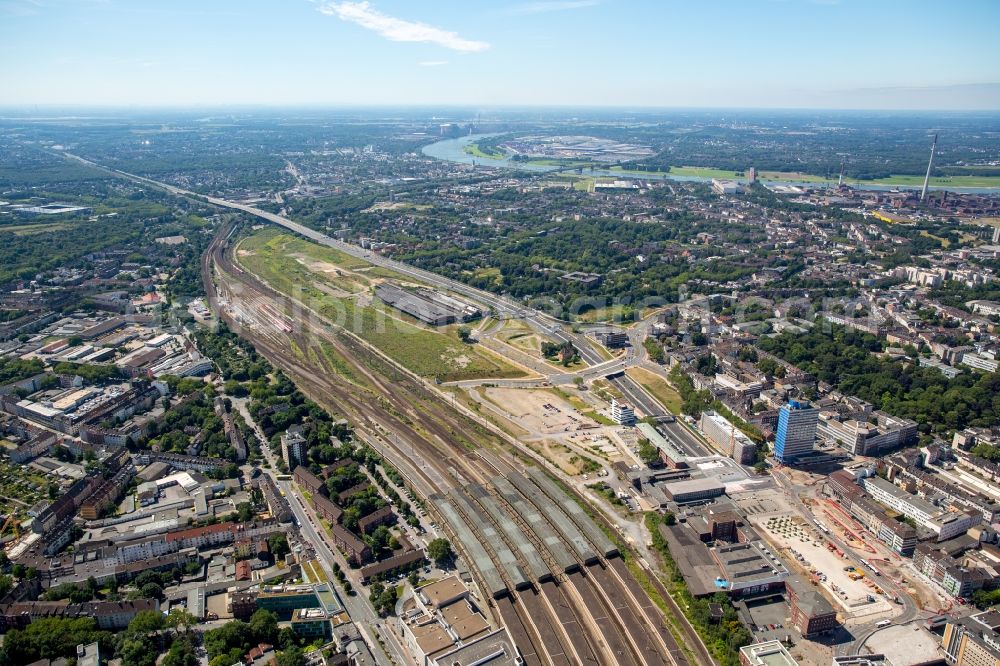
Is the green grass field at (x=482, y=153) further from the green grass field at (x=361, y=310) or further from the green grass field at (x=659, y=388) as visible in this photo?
the green grass field at (x=659, y=388)

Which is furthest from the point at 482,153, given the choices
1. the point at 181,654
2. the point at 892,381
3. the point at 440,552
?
the point at 181,654

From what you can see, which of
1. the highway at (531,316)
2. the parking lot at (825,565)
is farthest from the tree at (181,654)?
the highway at (531,316)

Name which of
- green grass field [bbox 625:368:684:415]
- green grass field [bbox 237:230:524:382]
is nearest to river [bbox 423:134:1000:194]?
green grass field [bbox 237:230:524:382]

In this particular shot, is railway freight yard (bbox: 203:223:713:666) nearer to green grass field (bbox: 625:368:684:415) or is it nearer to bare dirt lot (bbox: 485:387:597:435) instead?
bare dirt lot (bbox: 485:387:597:435)

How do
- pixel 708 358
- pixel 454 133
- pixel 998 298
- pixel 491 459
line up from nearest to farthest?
pixel 491 459
pixel 708 358
pixel 998 298
pixel 454 133

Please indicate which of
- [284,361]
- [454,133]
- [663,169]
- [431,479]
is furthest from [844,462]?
[454,133]

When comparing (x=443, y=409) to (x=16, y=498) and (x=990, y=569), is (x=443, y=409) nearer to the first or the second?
(x=16, y=498)
